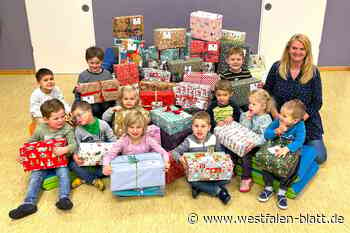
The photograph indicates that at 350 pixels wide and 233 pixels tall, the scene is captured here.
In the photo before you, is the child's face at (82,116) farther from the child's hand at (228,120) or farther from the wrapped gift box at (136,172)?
the child's hand at (228,120)

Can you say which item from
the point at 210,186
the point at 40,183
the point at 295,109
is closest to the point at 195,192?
the point at 210,186

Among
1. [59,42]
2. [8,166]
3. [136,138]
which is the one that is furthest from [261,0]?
[8,166]

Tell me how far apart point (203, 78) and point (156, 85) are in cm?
48

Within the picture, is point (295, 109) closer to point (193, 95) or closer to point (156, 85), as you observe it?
point (193, 95)

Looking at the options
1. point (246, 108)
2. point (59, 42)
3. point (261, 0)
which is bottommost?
point (246, 108)

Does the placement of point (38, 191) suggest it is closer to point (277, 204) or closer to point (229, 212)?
point (229, 212)

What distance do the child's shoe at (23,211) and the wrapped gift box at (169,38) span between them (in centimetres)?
227

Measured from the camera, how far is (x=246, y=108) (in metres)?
3.70

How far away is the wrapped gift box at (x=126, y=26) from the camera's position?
4.05m

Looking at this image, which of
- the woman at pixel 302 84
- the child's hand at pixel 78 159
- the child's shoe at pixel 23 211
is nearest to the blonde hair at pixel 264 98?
the woman at pixel 302 84

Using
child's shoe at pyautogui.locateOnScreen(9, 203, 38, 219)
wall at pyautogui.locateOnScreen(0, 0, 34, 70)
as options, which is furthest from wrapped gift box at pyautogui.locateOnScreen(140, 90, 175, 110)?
wall at pyautogui.locateOnScreen(0, 0, 34, 70)

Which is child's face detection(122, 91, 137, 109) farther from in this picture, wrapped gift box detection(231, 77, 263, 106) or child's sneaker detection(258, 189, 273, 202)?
child's sneaker detection(258, 189, 273, 202)

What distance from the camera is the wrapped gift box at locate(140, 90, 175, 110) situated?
3566 millimetres

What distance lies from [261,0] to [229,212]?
355cm
